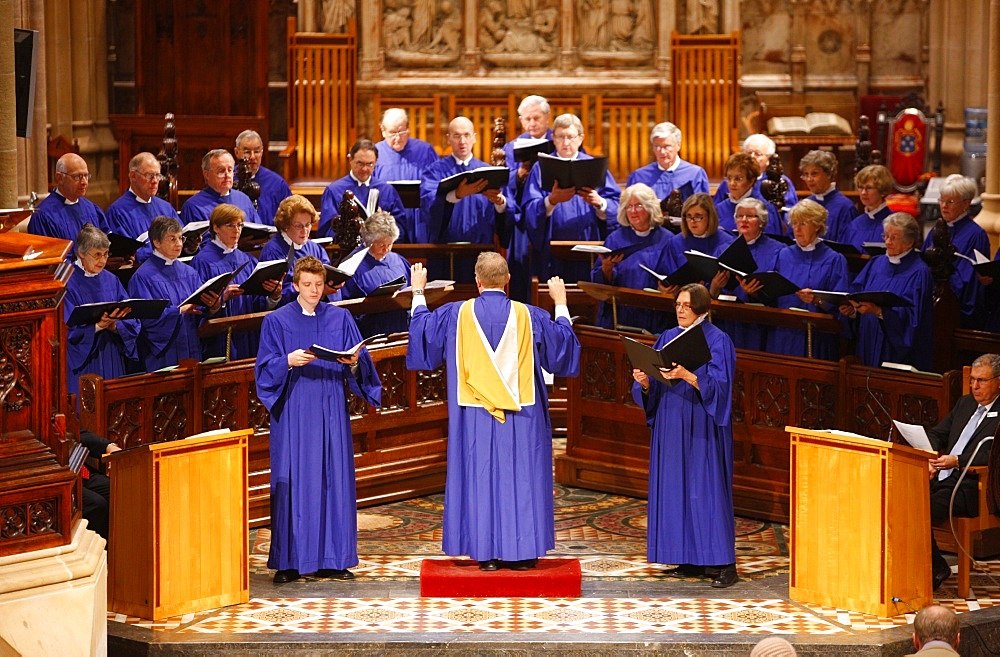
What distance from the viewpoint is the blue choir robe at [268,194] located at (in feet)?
40.0

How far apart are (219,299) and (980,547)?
14.0ft

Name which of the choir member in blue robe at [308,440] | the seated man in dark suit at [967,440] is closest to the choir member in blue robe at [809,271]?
the seated man in dark suit at [967,440]

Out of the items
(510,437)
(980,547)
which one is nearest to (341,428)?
(510,437)

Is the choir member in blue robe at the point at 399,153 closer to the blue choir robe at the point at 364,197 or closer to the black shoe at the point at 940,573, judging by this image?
the blue choir robe at the point at 364,197

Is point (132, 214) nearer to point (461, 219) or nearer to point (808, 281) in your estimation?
point (461, 219)

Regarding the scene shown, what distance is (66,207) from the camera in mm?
11016

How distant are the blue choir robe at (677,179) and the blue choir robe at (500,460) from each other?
4.16 m

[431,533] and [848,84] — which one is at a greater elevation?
[848,84]

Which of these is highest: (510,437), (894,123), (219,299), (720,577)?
(894,123)

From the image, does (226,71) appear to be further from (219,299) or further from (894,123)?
(219,299)

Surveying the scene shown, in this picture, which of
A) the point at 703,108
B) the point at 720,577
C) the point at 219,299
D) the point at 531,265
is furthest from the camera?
the point at 703,108

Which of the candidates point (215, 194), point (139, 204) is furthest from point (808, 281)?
point (139, 204)

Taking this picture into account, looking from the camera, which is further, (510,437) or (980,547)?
(980,547)

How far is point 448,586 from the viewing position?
8156mm
